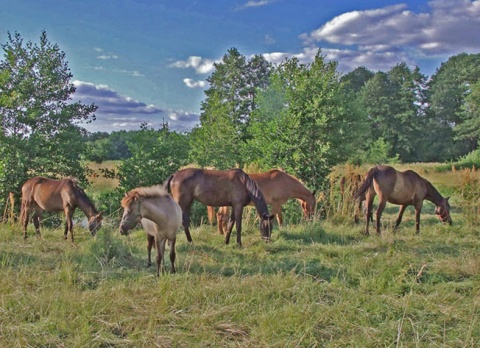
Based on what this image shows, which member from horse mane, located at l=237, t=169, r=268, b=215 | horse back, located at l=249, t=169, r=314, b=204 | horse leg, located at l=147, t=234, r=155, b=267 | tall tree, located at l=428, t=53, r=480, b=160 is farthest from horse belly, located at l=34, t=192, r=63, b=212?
tall tree, located at l=428, t=53, r=480, b=160

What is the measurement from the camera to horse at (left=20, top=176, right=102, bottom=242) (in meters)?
8.82

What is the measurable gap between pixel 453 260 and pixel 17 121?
1193 cm

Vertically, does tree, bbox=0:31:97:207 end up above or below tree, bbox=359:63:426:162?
below

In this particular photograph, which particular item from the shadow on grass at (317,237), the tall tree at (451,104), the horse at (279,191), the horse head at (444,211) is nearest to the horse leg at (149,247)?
the shadow on grass at (317,237)

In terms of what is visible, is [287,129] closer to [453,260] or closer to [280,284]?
[453,260]

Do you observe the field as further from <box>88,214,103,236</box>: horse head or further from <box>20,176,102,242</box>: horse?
<box>20,176,102,242</box>: horse

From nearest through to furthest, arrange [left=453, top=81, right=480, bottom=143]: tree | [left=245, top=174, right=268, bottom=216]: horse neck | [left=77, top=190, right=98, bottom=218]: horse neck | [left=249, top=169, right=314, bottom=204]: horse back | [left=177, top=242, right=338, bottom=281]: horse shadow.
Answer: [left=177, top=242, right=338, bottom=281]: horse shadow, [left=245, top=174, right=268, bottom=216]: horse neck, [left=77, top=190, right=98, bottom=218]: horse neck, [left=249, top=169, right=314, bottom=204]: horse back, [left=453, top=81, right=480, bottom=143]: tree

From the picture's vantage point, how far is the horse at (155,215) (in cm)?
575

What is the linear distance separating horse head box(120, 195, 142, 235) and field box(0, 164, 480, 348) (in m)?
0.68

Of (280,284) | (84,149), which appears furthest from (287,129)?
(280,284)

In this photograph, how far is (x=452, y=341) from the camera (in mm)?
3695

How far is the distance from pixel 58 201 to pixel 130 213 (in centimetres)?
421

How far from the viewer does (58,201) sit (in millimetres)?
9078

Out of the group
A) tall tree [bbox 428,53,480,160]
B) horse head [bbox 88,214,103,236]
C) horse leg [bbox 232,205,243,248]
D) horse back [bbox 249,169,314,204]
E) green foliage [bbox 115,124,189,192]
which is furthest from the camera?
tall tree [bbox 428,53,480,160]
